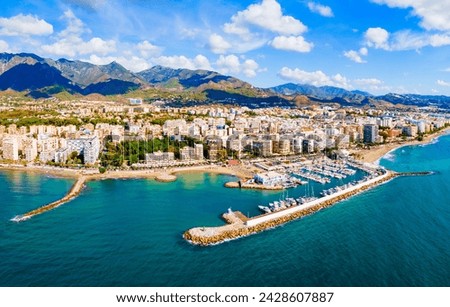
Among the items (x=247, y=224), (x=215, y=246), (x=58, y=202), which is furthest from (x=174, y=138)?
(x=215, y=246)

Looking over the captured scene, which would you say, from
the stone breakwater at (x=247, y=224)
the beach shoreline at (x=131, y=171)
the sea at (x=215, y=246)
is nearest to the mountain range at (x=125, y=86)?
the beach shoreline at (x=131, y=171)

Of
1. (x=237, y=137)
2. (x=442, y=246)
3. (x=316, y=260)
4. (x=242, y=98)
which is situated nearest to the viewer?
(x=316, y=260)

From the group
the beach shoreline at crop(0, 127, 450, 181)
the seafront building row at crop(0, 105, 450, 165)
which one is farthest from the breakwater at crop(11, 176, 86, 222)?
the seafront building row at crop(0, 105, 450, 165)

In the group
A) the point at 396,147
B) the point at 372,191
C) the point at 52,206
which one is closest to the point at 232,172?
the point at 372,191

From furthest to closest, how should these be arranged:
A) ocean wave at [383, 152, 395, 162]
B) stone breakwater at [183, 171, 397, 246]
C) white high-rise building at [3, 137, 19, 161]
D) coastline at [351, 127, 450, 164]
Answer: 1. ocean wave at [383, 152, 395, 162]
2. coastline at [351, 127, 450, 164]
3. white high-rise building at [3, 137, 19, 161]
4. stone breakwater at [183, 171, 397, 246]

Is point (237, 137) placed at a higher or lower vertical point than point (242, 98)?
lower

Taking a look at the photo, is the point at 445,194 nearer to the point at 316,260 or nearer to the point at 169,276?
the point at 316,260

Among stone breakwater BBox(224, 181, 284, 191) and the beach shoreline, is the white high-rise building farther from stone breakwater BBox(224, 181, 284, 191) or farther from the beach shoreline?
stone breakwater BBox(224, 181, 284, 191)

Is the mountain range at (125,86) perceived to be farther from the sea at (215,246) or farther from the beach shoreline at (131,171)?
the sea at (215,246)
